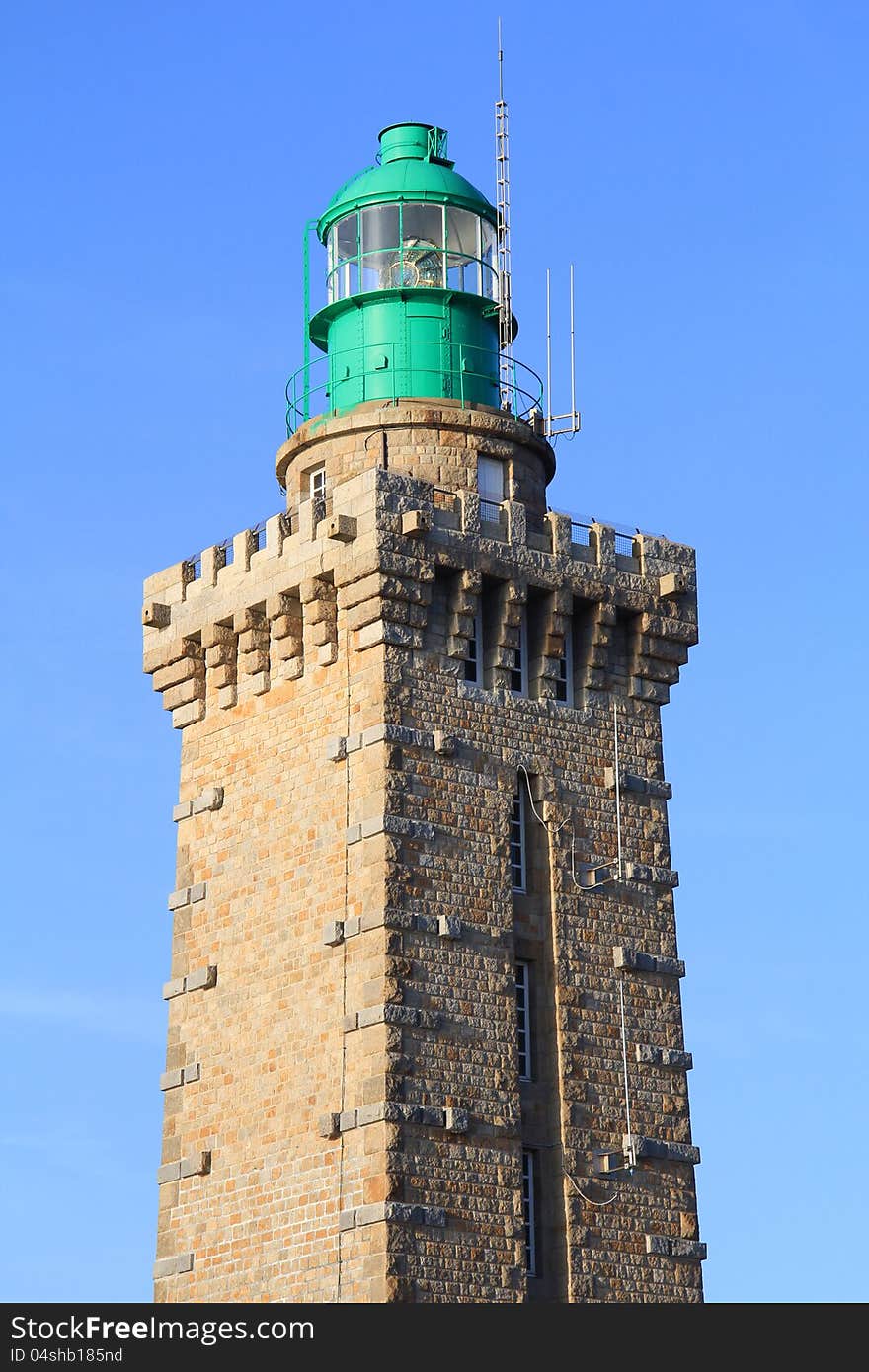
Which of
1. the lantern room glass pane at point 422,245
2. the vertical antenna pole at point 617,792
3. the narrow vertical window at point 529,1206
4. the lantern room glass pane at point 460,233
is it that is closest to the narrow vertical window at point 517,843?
the vertical antenna pole at point 617,792

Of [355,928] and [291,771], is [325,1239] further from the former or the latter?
[291,771]

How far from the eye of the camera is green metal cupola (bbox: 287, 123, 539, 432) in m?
41.6

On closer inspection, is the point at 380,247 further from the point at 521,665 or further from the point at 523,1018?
the point at 523,1018

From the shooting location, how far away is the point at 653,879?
40844mm

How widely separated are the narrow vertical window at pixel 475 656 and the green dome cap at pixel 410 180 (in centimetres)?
624

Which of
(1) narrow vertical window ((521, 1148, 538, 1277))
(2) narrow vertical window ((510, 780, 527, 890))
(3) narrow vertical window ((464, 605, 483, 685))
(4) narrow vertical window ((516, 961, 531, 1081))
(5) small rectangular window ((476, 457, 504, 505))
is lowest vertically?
(1) narrow vertical window ((521, 1148, 538, 1277))

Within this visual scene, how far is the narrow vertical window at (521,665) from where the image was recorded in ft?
133

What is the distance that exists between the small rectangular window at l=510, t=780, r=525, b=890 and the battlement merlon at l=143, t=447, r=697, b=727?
202 centimetres

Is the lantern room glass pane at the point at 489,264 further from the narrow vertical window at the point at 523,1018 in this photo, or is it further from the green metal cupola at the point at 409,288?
the narrow vertical window at the point at 523,1018

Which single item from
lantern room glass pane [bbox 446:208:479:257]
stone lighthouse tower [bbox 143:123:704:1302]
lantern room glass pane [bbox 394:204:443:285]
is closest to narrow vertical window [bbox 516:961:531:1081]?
stone lighthouse tower [bbox 143:123:704:1302]

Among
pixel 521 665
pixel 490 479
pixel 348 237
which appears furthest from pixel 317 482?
pixel 521 665

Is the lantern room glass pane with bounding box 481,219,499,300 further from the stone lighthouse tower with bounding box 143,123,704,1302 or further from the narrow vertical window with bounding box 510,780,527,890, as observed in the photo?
the narrow vertical window with bounding box 510,780,527,890

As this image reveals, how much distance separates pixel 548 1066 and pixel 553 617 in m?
6.15

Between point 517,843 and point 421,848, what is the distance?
195 centimetres
